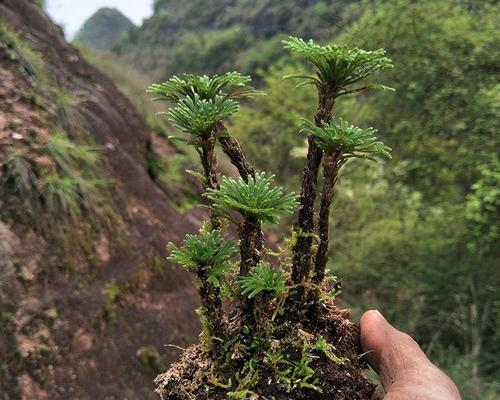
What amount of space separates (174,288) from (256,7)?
66.1 meters

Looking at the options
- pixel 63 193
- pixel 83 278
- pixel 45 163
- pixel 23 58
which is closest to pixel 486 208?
pixel 83 278

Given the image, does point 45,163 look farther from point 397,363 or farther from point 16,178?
point 397,363

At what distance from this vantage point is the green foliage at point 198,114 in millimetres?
1196

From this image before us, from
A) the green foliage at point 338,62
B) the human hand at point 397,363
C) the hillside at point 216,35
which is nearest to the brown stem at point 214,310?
the human hand at point 397,363

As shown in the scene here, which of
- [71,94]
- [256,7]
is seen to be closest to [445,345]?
[71,94]

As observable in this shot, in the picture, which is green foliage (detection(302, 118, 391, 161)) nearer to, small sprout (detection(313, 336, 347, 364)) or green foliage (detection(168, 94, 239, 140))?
green foliage (detection(168, 94, 239, 140))

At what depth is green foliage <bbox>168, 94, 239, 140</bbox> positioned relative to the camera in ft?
3.92

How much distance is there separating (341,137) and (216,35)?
58.9 meters

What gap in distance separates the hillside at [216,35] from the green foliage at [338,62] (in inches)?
1376

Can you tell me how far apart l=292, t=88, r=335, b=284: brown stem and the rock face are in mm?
2875

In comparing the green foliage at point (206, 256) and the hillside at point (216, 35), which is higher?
the hillside at point (216, 35)

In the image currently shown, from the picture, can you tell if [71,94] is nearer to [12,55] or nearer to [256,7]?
[12,55]

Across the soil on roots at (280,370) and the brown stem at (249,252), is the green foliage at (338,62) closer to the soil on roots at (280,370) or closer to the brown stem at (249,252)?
the brown stem at (249,252)

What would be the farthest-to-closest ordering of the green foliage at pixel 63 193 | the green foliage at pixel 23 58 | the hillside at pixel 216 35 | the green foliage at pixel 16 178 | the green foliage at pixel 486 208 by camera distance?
the hillside at pixel 216 35, the green foliage at pixel 486 208, the green foliage at pixel 23 58, the green foliage at pixel 63 193, the green foliage at pixel 16 178
